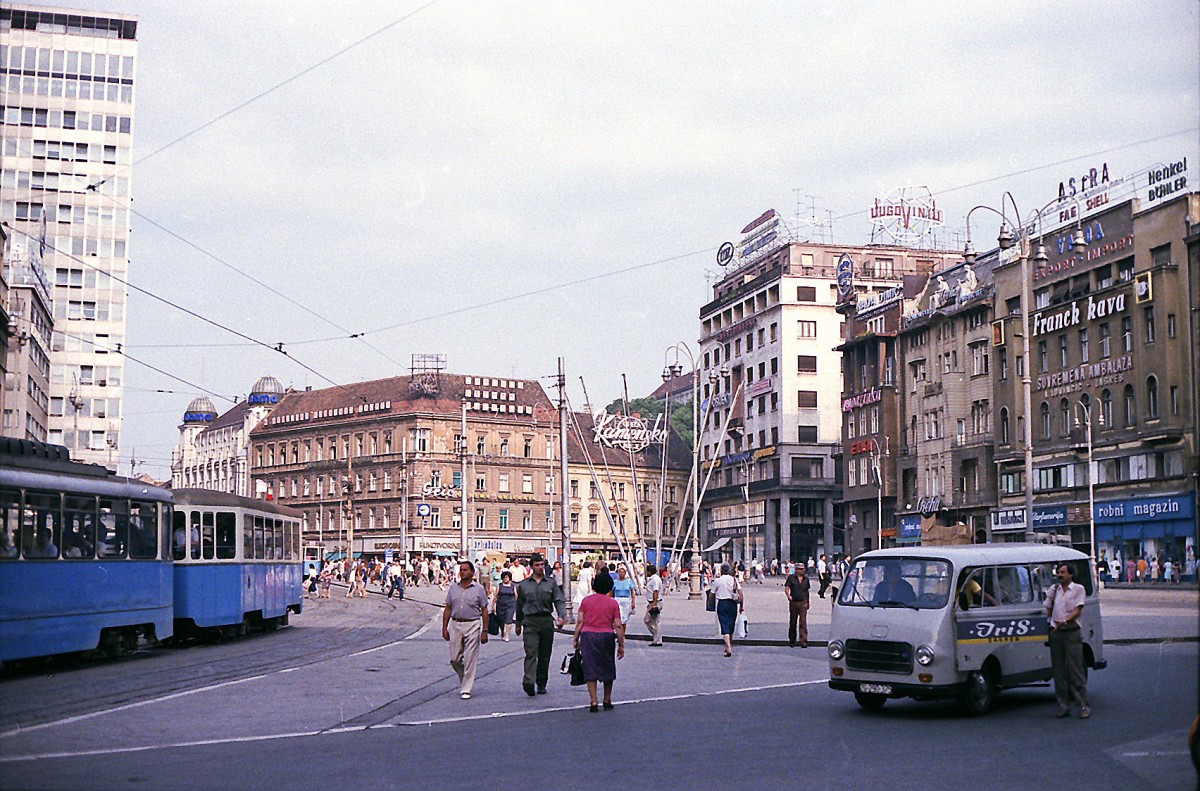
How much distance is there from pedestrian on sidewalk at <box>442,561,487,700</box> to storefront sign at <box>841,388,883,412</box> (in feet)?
260

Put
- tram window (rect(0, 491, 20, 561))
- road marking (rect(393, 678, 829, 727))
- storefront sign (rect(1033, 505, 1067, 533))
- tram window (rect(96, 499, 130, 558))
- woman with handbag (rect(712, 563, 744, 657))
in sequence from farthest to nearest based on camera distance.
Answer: storefront sign (rect(1033, 505, 1067, 533)) < woman with handbag (rect(712, 563, 744, 657)) < tram window (rect(96, 499, 130, 558)) < tram window (rect(0, 491, 20, 561)) < road marking (rect(393, 678, 829, 727))

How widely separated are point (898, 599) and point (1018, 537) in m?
65.7

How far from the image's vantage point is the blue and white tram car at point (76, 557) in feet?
67.4

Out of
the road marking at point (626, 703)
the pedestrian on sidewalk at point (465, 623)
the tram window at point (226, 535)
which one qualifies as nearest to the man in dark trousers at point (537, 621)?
the pedestrian on sidewalk at point (465, 623)

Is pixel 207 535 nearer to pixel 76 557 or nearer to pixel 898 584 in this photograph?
pixel 76 557

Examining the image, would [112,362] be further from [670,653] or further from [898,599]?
[898,599]

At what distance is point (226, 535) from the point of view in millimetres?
29266

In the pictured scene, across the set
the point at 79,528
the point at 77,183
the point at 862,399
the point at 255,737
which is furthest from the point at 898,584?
the point at 77,183

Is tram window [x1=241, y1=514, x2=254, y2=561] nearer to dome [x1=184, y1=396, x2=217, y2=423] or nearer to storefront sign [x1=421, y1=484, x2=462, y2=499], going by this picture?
storefront sign [x1=421, y1=484, x2=462, y2=499]

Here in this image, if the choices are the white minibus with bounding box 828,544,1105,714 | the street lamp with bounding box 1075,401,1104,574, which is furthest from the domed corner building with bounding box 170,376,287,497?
the white minibus with bounding box 828,544,1105,714

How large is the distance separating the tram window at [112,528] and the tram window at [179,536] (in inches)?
112

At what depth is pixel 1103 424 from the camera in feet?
227

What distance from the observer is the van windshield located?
53.6 feet

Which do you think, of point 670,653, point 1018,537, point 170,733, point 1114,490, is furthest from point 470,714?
point 1018,537
